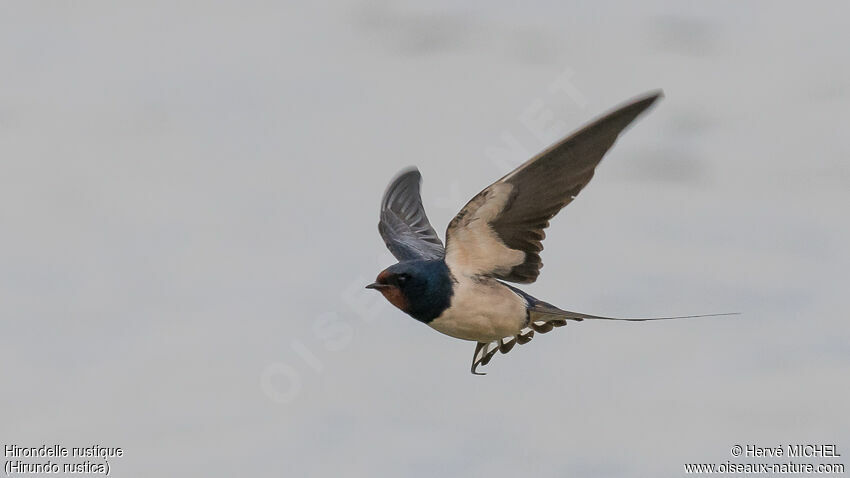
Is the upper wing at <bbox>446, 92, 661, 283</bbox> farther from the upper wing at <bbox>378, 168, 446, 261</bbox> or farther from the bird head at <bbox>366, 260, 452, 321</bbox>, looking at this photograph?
the upper wing at <bbox>378, 168, 446, 261</bbox>

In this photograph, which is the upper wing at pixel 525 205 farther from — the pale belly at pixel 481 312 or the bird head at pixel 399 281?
the bird head at pixel 399 281

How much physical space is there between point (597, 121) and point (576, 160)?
0.80ft

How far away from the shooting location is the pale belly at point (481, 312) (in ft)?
18.8

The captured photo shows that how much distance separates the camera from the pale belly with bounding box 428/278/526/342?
573 cm

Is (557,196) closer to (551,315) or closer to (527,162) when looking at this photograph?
(527,162)

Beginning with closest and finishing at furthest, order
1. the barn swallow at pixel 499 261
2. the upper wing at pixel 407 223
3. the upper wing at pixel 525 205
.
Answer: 1. the upper wing at pixel 525 205
2. the barn swallow at pixel 499 261
3. the upper wing at pixel 407 223

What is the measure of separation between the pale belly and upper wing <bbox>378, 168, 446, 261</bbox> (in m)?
0.82

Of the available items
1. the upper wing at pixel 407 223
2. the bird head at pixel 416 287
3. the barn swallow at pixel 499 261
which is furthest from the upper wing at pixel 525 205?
the upper wing at pixel 407 223

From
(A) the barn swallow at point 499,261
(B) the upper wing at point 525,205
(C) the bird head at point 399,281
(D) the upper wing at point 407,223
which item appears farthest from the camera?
(D) the upper wing at point 407,223

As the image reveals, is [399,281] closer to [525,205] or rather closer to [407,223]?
[525,205]

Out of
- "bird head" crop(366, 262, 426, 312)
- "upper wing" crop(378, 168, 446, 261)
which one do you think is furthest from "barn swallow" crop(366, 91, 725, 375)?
"upper wing" crop(378, 168, 446, 261)

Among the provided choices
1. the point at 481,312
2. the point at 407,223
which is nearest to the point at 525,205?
the point at 481,312

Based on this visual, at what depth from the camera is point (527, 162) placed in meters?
5.31

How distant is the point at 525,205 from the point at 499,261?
1.10 feet
